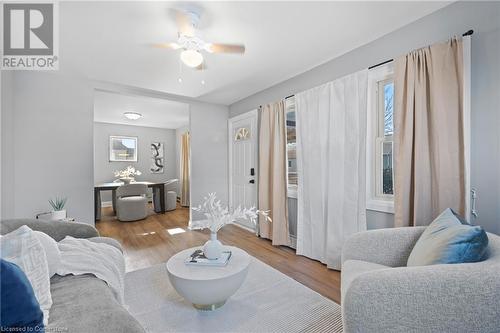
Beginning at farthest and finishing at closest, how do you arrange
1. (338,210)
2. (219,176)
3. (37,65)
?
(219,176) → (37,65) → (338,210)

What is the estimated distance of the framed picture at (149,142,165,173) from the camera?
23.7ft

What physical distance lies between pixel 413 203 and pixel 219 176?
3341mm

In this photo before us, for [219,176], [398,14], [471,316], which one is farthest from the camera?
[219,176]

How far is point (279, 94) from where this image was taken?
3420 mm

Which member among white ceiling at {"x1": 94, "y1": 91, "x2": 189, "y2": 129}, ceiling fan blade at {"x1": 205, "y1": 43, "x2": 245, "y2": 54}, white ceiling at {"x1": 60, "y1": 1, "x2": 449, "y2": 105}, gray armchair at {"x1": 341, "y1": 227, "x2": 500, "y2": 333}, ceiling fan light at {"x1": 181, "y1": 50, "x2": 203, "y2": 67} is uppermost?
white ceiling at {"x1": 94, "y1": 91, "x2": 189, "y2": 129}

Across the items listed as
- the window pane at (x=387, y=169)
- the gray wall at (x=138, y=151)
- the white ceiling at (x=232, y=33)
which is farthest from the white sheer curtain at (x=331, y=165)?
the gray wall at (x=138, y=151)

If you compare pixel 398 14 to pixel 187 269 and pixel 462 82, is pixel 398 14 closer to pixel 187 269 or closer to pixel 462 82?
pixel 462 82

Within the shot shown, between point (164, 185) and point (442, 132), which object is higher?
point (442, 132)

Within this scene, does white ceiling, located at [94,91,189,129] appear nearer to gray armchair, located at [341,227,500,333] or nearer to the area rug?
the area rug

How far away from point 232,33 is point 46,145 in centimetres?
289

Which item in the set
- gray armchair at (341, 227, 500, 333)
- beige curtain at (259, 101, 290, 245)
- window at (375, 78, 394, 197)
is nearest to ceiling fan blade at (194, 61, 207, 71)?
beige curtain at (259, 101, 290, 245)

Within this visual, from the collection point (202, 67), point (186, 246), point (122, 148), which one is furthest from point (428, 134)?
point (122, 148)

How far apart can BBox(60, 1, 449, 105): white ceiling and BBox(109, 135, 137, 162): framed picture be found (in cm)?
401

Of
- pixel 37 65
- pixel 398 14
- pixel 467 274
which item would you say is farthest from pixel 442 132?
pixel 37 65
